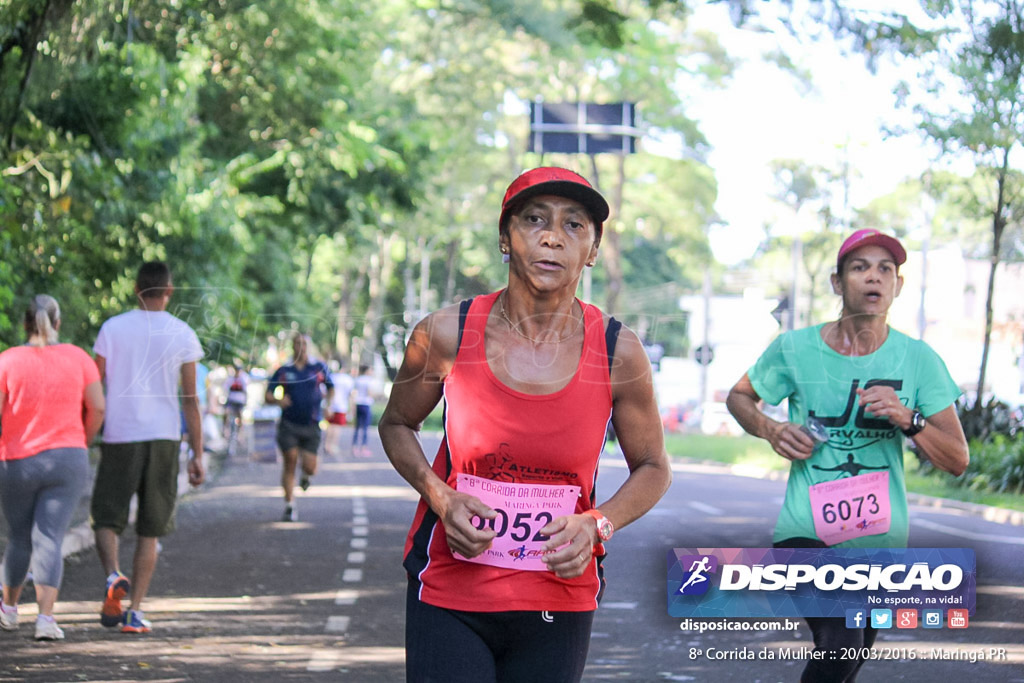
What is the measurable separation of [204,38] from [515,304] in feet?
55.8

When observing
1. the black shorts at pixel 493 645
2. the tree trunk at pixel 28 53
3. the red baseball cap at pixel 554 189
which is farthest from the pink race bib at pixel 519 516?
the tree trunk at pixel 28 53

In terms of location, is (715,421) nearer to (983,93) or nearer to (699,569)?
(983,93)

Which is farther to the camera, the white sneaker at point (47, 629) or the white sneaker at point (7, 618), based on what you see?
the white sneaker at point (7, 618)

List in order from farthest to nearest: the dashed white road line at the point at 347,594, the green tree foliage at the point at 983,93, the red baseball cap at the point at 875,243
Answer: the green tree foliage at the point at 983,93
the dashed white road line at the point at 347,594
the red baseball cap at the point at 875,243

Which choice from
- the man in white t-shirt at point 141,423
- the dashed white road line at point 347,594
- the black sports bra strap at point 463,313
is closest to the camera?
the black sports bra strap at point 463,313

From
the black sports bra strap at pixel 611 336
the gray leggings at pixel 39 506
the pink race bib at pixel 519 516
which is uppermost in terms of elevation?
the black sports bra strap at pixel 611 336

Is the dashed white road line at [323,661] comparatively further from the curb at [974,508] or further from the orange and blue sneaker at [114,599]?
the curb at [974,508]

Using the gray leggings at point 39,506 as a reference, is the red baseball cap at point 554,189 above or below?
above

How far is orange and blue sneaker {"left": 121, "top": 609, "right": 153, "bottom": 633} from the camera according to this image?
26.0 ft

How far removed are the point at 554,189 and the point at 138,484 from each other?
206 inches

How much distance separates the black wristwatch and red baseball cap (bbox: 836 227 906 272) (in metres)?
0.56

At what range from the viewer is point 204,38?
19422mm

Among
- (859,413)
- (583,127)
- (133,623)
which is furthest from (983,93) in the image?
(583,127)

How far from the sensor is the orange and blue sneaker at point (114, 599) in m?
7.92
